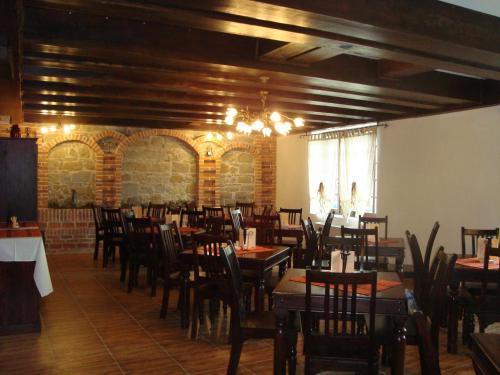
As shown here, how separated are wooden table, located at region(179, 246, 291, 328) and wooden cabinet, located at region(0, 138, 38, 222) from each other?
3404 millimetres

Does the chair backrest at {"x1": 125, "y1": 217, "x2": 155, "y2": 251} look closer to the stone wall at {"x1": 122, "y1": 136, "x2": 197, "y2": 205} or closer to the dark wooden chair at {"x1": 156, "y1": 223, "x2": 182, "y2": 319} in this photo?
the dark wooden chair at {"x1": 156, "y1": 223, "x2": 182, "y2": 319}

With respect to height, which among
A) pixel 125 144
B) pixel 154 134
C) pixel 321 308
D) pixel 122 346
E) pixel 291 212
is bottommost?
pixel 122 346

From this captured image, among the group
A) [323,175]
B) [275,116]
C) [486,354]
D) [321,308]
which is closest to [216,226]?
[275,116]

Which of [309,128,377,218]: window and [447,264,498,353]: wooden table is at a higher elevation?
[309,128,377,218]: window

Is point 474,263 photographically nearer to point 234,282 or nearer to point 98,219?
point 234,282

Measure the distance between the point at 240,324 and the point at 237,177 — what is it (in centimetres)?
849

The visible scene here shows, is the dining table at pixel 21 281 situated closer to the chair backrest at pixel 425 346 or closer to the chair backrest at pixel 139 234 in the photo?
the chair backrest at pixel 139 234

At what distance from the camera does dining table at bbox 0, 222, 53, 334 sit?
4.56 meters

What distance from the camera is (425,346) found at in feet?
10.4

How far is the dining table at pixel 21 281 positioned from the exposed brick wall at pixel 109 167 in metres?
5.29

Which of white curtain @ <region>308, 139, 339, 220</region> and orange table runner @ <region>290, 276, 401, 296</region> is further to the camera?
white curtain @ <region>308, 139, 339, 220</region>

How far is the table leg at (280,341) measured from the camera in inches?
121

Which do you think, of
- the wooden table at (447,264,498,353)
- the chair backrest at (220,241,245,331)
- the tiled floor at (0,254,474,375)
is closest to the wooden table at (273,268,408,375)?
the chair backrest at (220,241,245,331)

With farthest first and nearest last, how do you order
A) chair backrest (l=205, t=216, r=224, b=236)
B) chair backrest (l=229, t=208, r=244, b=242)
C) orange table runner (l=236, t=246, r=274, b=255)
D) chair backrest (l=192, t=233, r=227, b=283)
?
chair backrest (l=229, t=208, r=244, b=242), chair backrest (l=205, t=216, r=224, b=236), orange table runner (l=236, t=246, r=274, b=255), chair backrest (l=192, t=233, r=227, b=283)
